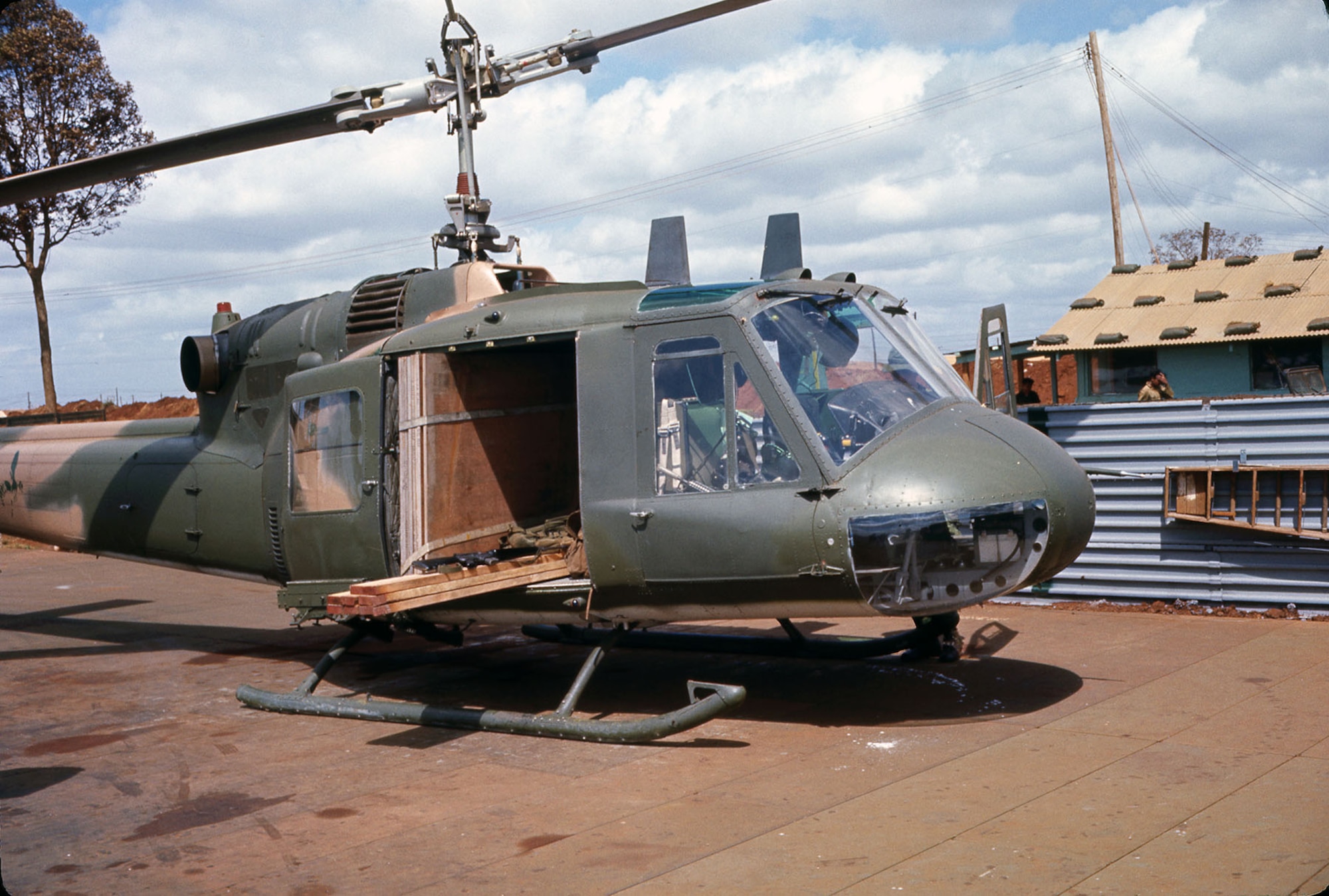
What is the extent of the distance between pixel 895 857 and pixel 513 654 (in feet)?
19.4

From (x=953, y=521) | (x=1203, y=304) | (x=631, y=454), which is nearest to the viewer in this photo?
(x=953, y=521)

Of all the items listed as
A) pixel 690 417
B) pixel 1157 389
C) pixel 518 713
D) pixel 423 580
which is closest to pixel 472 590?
pixel 423 580

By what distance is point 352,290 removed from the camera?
9266 mm

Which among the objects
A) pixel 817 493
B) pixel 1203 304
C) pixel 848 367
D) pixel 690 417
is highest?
pixel 1203 304

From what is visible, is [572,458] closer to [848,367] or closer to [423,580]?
[423,580]

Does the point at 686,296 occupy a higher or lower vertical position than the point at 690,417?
higher

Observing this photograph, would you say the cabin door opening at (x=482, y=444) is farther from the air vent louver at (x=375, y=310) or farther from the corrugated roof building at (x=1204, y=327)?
the corrugated roof building at (x=1204, y=327)

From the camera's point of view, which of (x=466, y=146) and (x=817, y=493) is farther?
(x=466, y=146)

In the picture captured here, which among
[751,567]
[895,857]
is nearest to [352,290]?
[751,567]

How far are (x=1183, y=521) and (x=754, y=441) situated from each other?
5.72 m

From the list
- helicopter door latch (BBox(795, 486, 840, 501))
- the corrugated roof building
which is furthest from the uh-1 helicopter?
the corrugated roof building

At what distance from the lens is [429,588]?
24.0 feet

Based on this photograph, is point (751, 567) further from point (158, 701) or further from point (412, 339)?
point (158, 701)

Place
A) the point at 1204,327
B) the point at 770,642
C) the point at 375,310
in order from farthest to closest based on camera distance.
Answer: the point at 1204,327 → the point at 770,642 → the point at 375,310
